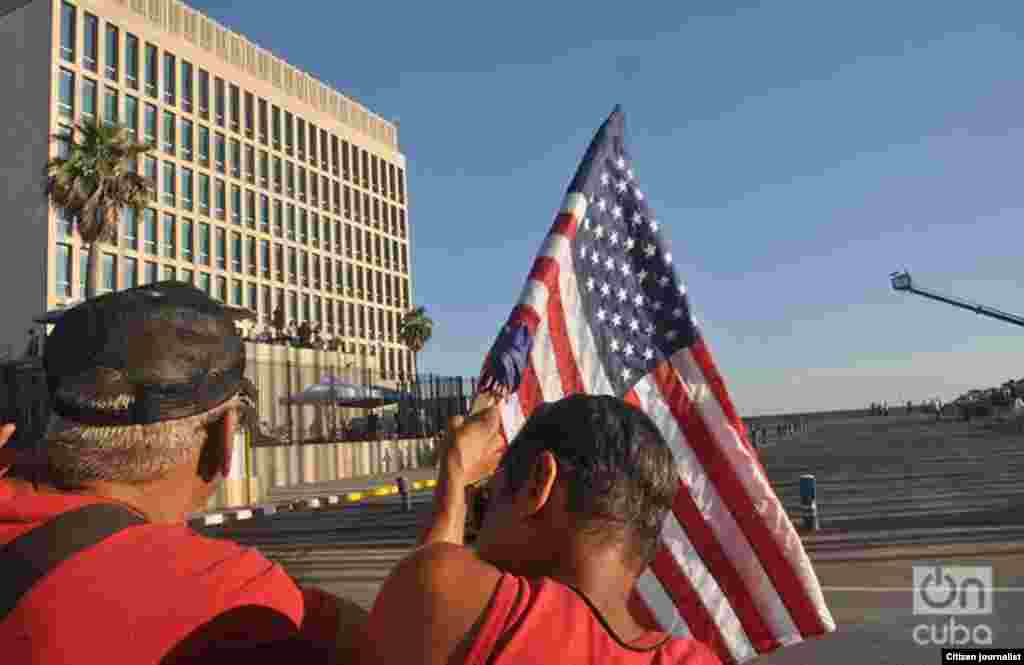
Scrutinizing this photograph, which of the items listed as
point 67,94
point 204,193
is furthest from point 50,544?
point 204,193

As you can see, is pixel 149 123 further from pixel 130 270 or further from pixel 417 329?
pixel 417 329

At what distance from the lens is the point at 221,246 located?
57.0m

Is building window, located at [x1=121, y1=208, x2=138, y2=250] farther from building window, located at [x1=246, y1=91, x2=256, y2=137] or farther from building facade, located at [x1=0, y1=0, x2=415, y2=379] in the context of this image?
building window, located at [x1=246, y1=91, x2=256, y2=137]

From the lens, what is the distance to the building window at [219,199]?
186 ft

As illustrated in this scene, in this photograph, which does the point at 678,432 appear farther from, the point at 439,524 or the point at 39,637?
the point at 39,637

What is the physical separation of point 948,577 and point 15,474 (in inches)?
393

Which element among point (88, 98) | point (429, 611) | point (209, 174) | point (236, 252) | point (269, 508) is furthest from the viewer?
point (236, 252)

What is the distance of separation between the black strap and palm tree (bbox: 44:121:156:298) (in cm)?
3037

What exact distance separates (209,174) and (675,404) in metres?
57.7

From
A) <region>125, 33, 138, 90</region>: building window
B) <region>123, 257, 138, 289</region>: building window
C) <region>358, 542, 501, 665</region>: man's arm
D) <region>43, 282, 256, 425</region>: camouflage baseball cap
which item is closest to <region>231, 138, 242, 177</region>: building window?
<region>125, 33, 138, 90</region>: building window

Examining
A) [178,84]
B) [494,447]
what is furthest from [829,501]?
[178,84]

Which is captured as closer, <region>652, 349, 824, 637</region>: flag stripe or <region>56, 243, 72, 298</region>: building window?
<region>652, 349, 824, 637</region>: flag stripe

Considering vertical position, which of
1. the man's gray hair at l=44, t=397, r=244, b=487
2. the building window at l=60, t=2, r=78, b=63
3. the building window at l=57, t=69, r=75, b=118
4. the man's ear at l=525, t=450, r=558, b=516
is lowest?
the man's ear at l=525, t=450, r=558, b=516

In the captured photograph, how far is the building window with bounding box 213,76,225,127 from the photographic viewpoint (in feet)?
188
